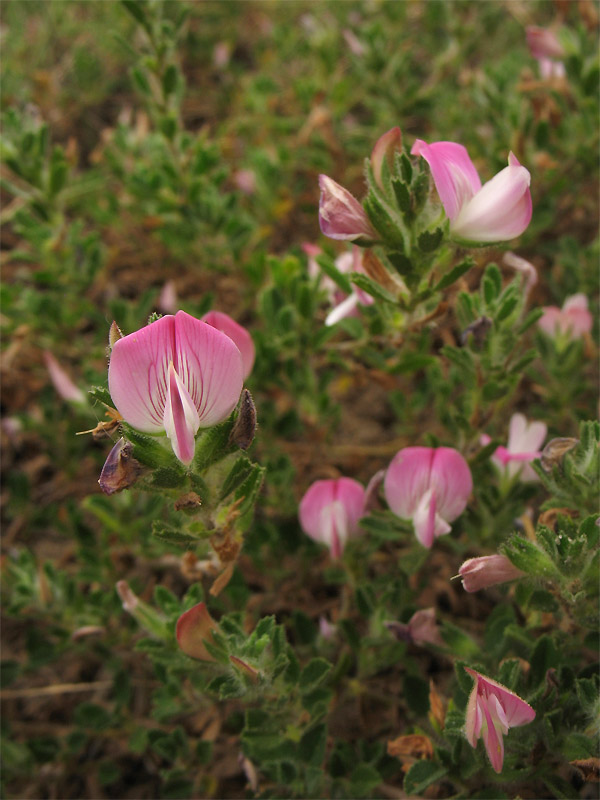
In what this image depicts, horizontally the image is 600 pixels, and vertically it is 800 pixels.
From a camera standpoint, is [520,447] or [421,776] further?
[520,447]

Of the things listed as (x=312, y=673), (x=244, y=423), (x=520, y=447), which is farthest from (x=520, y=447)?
(x=244, y=423)

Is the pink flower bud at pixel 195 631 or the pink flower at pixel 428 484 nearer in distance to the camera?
the pink flower bud at pixel 195 631

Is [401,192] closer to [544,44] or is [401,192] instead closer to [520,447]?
[520,447]

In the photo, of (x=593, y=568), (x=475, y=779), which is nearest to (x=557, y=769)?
(x=475, y=779)

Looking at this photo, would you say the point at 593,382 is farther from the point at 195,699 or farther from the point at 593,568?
the point at 195,699

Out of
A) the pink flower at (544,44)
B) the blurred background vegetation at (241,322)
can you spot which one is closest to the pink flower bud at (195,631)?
the blurred background vegetation at (241,322)

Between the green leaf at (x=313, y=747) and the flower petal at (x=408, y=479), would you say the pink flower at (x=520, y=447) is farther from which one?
the green leaf at (x=313, y=747)
